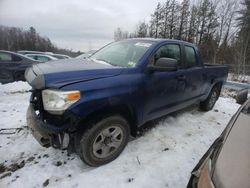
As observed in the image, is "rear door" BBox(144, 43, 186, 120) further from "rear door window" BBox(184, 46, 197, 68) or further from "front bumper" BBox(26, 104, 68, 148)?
"front bumper" BBox(26, 104, 68, 148)

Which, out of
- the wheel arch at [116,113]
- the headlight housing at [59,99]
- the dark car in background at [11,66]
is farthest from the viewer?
the dark car in background at [11,66]

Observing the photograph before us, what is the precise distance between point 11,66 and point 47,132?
6.85m

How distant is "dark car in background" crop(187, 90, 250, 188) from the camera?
4.21 feet

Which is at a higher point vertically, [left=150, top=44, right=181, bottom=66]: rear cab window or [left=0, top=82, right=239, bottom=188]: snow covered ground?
[left=150, top=44, right=181, bottom=66]: rear cab window

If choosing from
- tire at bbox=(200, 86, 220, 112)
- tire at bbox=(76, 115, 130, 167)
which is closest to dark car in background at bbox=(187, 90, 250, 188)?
tire at bbox=(76, 115, 130, 167)

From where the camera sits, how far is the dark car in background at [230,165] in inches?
50.5

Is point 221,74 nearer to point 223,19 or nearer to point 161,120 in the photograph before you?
point 161,120

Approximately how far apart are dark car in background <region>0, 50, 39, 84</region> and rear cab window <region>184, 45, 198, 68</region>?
5.85 metres

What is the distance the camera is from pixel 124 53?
11.1 feet

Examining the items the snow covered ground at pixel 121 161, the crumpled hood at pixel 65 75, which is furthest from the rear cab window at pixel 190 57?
the crumpled hood at pixel 65 75

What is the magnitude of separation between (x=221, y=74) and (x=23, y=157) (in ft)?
16.5

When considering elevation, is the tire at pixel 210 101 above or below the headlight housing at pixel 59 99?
below

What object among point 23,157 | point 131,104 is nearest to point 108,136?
point 131,104

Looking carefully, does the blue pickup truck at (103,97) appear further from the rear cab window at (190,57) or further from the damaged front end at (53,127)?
the rear cab window at (190,57)
